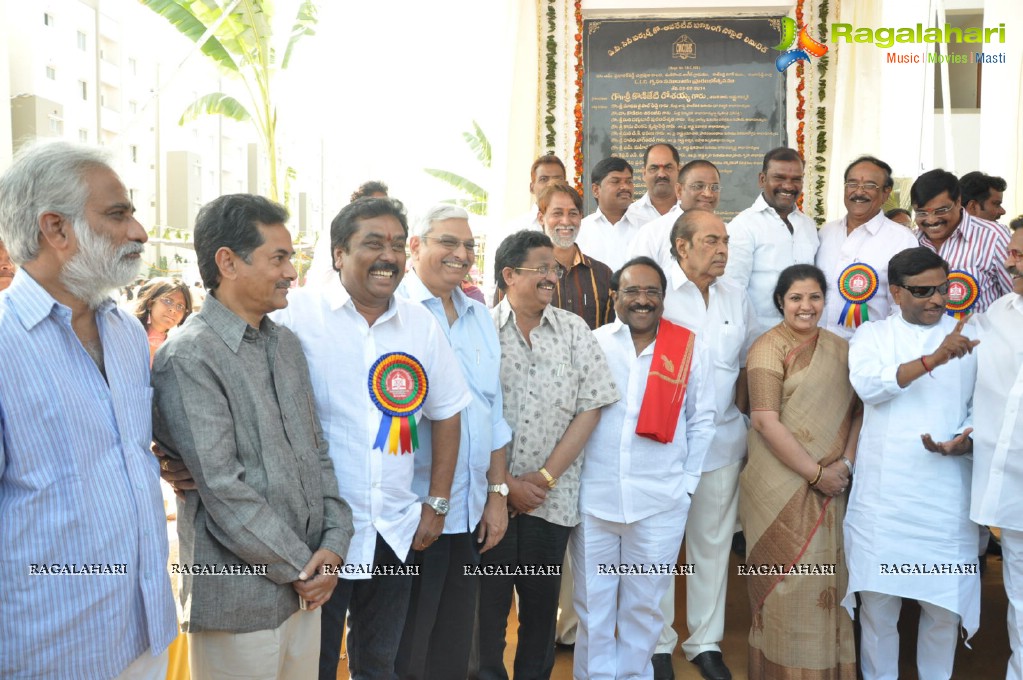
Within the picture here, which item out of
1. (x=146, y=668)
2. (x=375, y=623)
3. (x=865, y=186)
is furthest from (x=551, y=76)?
(x=146, y=668)

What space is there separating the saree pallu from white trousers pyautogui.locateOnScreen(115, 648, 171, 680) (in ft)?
8.11

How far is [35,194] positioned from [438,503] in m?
1.48

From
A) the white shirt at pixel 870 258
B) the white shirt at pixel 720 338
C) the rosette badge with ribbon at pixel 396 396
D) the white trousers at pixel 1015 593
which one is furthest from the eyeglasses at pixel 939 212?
the rosette badge with ribbon at pixel 396 396

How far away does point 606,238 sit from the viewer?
17.1 ft

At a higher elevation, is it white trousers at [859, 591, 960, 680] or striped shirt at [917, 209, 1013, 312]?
striped shirt at [917, 209, 1013, 312]

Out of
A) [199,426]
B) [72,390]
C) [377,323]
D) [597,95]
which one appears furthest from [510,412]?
[597,95]

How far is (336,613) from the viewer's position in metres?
2.71

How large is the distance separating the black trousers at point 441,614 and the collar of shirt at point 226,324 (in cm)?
106

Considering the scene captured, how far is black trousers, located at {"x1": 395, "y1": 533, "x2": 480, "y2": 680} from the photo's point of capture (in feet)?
9.82

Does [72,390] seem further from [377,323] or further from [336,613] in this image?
[336,613]

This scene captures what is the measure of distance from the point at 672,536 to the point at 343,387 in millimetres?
1606

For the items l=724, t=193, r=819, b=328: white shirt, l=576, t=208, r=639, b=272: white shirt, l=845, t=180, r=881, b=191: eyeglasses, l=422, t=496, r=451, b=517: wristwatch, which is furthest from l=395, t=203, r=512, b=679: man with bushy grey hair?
l=845, t=180, r=881, b=191: eyeglasses

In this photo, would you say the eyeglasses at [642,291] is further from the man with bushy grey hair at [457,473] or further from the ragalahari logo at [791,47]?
the ragalahari logo at [791,47]

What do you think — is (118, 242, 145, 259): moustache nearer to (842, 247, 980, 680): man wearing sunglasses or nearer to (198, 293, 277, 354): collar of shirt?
(198, 293, 277, 354): collar of shirt
